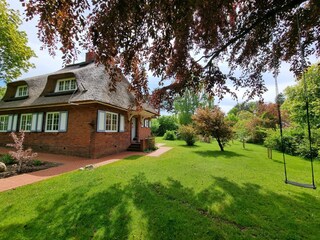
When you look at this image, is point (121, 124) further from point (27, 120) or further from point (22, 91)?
point (22, 91)

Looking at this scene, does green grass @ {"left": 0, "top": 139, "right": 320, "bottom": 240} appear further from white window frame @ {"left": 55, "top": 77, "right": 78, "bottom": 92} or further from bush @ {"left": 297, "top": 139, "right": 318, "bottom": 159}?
bush @ {"left": 297, "top": 139, "right": 318, "bottom": 159}

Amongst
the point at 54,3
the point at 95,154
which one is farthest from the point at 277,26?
the point at 95,154

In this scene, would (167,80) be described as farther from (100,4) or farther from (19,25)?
(19,25)

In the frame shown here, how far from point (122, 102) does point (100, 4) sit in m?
8.59

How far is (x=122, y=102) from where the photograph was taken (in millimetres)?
12008

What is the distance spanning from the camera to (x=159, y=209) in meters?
3.68

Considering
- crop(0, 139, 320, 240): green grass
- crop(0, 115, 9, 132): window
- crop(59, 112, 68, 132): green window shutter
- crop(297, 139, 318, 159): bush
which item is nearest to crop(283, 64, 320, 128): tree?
crop(297, 139, 318, 159): bush

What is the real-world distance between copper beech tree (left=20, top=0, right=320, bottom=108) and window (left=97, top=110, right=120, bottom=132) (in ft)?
15.1

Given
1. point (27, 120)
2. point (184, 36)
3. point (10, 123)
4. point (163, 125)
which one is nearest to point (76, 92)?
point (27, 120)

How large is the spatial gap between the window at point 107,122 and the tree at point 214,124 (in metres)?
6.04

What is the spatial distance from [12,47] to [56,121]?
31.1 ft

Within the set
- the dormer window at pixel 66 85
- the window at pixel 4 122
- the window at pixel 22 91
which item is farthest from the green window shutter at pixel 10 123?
the dormer window at pixel 66 85

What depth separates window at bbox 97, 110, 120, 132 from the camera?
33.7 feet

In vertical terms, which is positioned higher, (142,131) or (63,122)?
(63,122)
